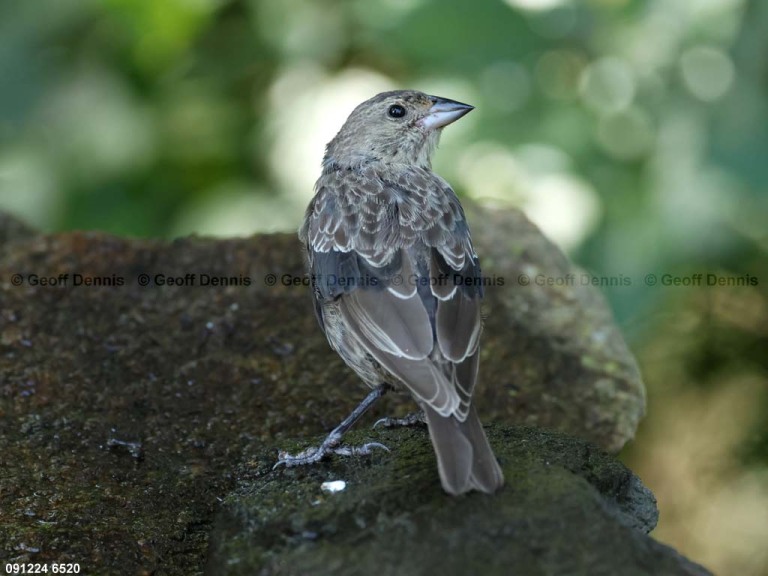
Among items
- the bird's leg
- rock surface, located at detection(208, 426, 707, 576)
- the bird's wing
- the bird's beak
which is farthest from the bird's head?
rock surface, located at detection(208, 426, 707, 576)

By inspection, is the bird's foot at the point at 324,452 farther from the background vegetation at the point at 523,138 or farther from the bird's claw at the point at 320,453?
the background vegetation at the point at 523,138

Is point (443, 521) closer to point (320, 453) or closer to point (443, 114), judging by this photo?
point (320, 453)

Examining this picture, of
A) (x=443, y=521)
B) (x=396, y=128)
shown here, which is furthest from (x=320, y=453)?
(x=396, y=128)

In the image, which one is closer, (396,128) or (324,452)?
(324,452)

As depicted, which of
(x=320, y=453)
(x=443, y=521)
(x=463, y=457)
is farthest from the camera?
(x=320, y=453)

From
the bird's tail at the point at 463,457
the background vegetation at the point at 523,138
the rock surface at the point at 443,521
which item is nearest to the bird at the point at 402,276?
the bird's tail at the point at 463,457

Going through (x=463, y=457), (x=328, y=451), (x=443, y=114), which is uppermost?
(x=443, y=114)

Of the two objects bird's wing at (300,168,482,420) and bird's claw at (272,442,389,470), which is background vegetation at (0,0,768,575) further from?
bird's claw at (272,442,389,470)
